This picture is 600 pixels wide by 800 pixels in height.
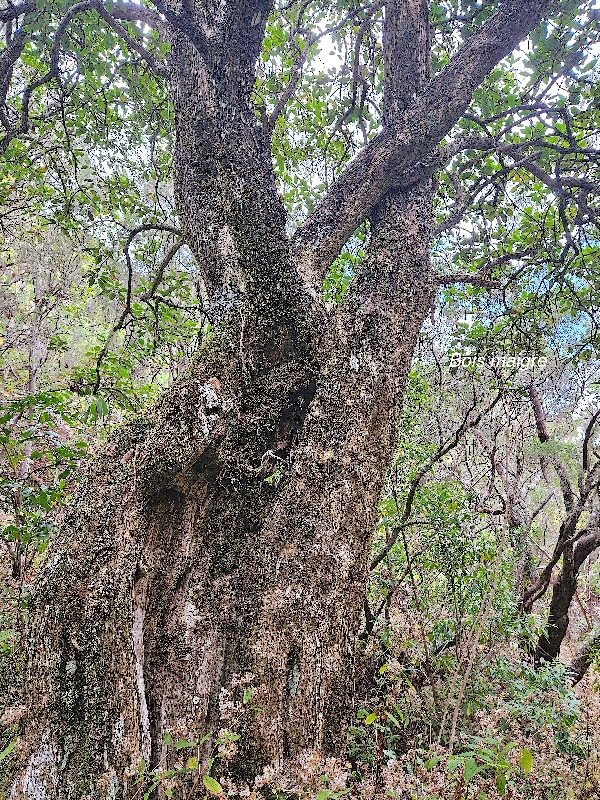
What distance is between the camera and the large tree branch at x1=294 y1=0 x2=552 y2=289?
3.11 m

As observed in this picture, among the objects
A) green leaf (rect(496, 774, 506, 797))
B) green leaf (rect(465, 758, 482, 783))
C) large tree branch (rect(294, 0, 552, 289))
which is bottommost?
green leaf (rect(496, 774, 506, 797))

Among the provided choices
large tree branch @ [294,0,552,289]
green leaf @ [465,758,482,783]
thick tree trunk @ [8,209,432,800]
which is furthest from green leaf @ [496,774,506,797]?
large tree branch @ [294,0,552,289]

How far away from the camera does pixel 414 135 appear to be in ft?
10.4

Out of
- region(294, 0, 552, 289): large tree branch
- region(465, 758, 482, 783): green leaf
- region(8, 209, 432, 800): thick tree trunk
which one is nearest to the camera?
region(465, 758, 482, 783): green leaf

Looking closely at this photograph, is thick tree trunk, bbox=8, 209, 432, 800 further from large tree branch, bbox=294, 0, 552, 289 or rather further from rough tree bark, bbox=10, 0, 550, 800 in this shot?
large tree branch, bbox=294, 0, 552, 289

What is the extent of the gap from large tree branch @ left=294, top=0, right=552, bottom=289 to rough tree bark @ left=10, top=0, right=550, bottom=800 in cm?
1

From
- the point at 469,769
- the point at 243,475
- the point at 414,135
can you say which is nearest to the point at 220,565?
the point at 243,475

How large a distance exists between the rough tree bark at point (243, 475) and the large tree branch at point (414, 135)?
0.01 meters

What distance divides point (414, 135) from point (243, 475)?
234 cm

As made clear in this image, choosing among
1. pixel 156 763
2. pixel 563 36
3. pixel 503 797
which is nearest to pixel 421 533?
pixel 503 797

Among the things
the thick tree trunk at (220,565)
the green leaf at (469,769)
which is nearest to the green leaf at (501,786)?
the green leaf at (469,769)

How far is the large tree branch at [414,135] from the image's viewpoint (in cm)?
311

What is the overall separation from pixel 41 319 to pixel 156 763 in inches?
240

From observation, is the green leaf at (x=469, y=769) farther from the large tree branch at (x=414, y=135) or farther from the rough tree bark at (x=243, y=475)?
the large tree branch at (x=414, y=135)
